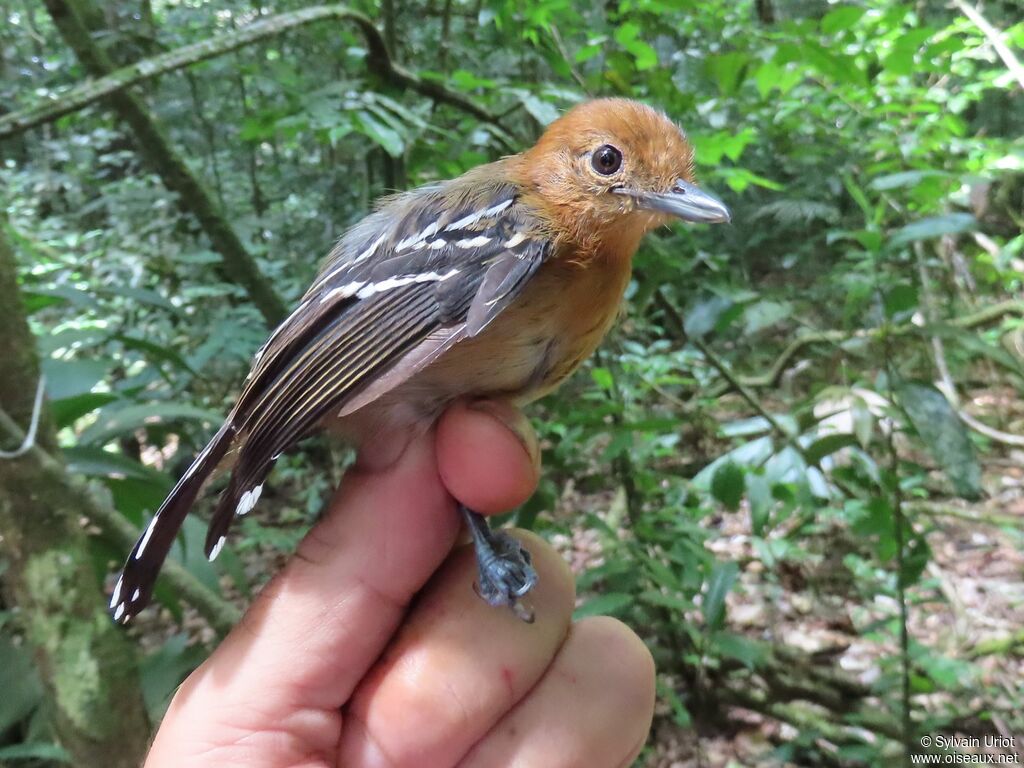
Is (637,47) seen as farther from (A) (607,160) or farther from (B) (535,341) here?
(B) (535,341)

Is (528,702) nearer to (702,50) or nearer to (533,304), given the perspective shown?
(533,304)

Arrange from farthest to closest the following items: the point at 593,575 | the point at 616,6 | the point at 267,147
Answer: the point at 267,147 < the point at 616,6 < the point at 593,575

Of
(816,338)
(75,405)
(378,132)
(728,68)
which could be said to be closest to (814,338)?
(816,338)

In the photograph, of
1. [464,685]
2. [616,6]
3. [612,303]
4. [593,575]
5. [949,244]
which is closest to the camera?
[464,685]

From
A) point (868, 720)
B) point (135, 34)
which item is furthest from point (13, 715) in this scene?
point (135, 34)

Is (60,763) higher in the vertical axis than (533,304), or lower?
lower

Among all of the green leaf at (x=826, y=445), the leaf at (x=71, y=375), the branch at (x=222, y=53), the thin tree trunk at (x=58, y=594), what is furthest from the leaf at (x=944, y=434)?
the leaf at (x=71, y=375)

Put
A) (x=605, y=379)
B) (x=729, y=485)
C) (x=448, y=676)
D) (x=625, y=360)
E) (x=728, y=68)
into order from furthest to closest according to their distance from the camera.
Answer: (x=625, y=360), (x=605, y=379), (x=728, y=68), (x=729, y=485), (x=448, y=676)

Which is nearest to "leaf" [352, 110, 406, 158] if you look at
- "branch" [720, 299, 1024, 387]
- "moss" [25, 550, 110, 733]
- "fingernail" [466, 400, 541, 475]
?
"fingernail" [466, 400, 541, 475]
